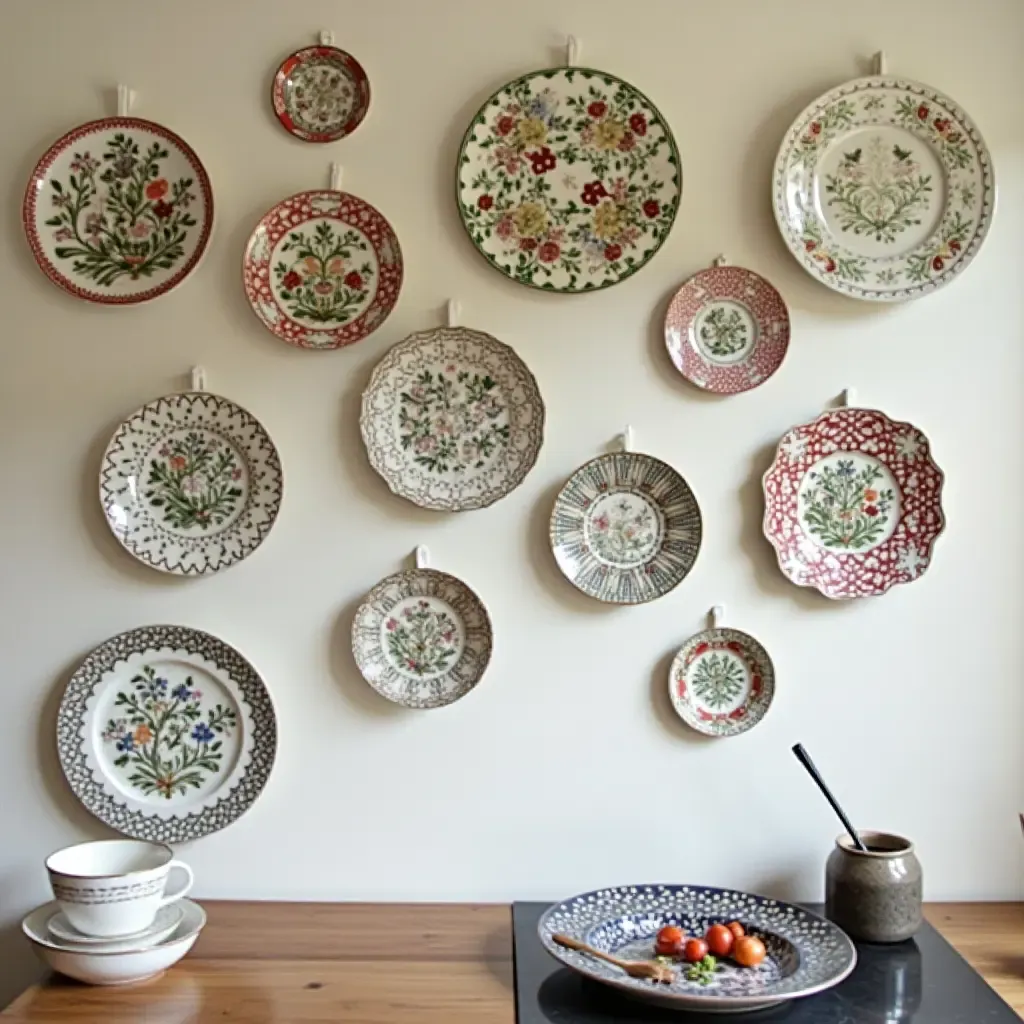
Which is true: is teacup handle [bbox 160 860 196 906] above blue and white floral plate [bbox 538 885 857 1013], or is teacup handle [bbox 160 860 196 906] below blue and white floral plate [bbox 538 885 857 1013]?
above

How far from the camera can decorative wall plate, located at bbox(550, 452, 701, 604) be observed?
168 centimetres

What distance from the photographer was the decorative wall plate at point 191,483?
66.0 inches

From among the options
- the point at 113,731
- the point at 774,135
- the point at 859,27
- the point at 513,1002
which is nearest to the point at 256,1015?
the point at 513,1002

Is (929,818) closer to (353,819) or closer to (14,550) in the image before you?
(353,819)

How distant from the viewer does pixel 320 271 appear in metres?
1.69

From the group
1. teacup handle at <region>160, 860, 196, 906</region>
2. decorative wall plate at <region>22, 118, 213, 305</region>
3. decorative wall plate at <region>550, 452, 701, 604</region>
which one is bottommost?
teacup handle at <region>160, 860, 196, 906</region>

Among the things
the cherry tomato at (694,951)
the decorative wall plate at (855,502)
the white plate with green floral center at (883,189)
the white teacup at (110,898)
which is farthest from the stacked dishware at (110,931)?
the white plate with green floral center at (883,189)

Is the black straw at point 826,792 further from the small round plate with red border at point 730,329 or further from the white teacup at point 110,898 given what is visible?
the white teacup at point 110,898

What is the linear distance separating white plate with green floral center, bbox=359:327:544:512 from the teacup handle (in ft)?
2.01

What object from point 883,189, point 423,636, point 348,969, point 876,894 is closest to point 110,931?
point 348,969

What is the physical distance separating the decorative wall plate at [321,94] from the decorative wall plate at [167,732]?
2.53 feet

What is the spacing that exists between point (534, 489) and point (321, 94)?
0.67 metres

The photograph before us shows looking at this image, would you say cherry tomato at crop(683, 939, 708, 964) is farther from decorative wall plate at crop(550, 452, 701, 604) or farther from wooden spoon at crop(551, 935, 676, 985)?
decorative wall plate at crop(550, 452, 701, 604)

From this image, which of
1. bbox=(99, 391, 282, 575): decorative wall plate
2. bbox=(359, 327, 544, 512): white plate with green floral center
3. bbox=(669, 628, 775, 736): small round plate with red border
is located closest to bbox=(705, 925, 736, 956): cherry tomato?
bbox=(669, 628, 775, 736): small round plate with red border
